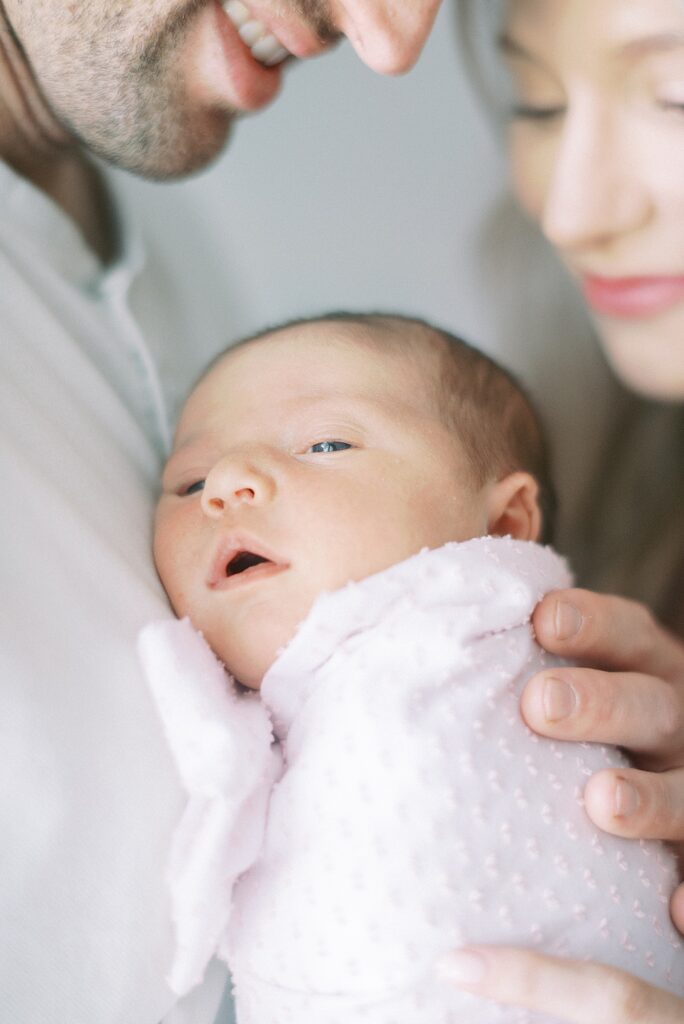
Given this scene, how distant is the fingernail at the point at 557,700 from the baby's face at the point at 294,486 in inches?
6.1

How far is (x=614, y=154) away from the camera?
99 centimetres

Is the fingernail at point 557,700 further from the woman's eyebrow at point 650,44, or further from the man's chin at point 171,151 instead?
the man's chin at point 171,151

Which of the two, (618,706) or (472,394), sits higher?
(472,394)

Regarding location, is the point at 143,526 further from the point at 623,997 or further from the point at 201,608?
the point at 623,997

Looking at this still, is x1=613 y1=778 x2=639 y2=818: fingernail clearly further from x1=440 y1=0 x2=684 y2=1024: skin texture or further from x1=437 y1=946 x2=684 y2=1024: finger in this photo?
x1=437 y1=946 x2=684 y2=1024: finger

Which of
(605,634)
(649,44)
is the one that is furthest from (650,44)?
(605,634)

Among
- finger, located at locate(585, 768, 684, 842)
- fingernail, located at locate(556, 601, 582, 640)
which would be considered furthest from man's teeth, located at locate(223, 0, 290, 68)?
finger, located at locate(585, 768, 684, 842)

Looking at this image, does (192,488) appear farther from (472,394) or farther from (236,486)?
(472,394)

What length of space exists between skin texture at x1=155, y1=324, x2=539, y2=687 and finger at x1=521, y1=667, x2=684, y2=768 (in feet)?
0.51

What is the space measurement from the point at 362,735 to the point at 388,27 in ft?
2.37

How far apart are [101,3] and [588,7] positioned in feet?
1.63

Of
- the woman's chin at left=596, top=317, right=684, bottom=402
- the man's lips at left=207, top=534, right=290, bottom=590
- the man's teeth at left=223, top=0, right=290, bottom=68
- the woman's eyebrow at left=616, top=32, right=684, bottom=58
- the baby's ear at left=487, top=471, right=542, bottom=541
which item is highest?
the man's teeth at left=223, top=0, right=290, bottom=68

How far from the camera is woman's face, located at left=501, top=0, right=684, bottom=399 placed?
888 mm

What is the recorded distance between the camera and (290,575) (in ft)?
2.28
